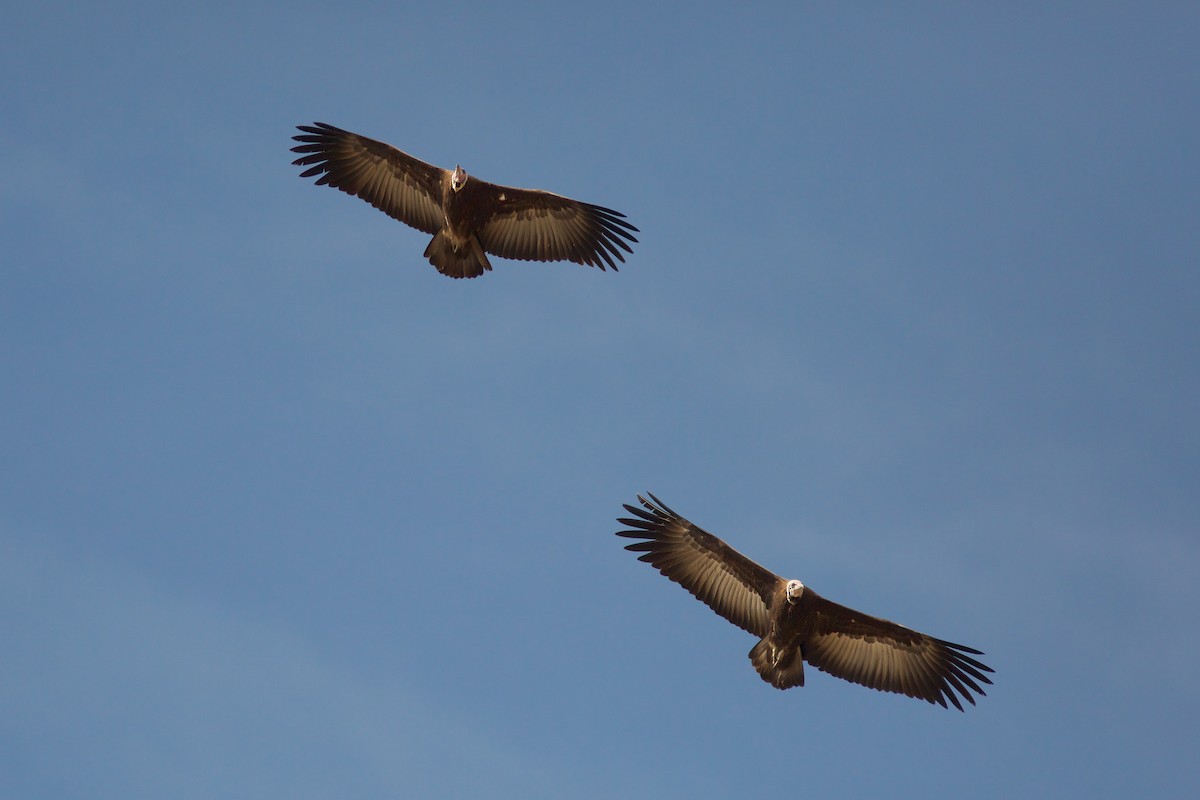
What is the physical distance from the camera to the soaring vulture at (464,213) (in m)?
21.2

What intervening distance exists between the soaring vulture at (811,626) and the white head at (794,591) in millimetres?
366

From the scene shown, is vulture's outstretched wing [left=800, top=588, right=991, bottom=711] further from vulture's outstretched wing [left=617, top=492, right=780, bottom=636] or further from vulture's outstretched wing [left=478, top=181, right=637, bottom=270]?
vulture's outstretched wing [left=478, top=181, right=637, bottom=270]

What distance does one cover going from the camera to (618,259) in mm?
21641

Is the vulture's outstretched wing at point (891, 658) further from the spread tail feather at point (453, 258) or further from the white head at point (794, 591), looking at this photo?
the spread tail feather at point (453, 258)

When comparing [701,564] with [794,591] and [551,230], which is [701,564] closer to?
[794,591]

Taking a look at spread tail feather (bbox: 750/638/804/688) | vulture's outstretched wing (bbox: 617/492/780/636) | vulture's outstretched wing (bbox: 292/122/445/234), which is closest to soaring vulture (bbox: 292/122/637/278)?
vulture's outstretched wing (bbox: 292/122/445/234)

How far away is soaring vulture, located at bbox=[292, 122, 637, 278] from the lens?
2116 cm

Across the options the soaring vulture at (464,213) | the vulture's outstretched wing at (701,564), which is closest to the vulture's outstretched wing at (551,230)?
the soaring vulture at (464,213)

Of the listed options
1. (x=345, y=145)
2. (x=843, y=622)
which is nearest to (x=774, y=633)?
(x=843, y=622)

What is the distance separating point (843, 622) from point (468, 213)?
8594 mm

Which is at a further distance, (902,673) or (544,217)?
(544,217)

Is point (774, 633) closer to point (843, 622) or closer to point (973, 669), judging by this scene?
point (843, 622)

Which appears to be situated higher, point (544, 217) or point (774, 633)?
point (544, 217)

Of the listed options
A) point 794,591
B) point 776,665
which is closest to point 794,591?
point 794,591
